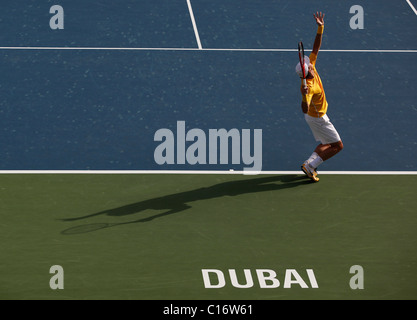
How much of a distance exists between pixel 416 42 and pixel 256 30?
11.0 feet

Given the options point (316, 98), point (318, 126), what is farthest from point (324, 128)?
point (316, 98)

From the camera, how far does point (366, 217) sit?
45.9 ft

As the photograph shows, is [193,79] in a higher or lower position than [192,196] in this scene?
higher

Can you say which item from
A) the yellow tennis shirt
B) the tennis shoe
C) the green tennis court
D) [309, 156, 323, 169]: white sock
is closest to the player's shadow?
the green tennis court

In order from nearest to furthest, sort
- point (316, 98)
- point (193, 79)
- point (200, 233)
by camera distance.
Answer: point (200, 233) → point (316, 98) → point (193, 79)

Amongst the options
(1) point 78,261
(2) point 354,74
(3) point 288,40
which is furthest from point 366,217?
(3) point 288,40

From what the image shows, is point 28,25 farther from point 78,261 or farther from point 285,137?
point 78,261

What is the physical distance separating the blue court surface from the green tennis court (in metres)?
0.96

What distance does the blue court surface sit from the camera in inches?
658

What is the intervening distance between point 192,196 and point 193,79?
4.68 m

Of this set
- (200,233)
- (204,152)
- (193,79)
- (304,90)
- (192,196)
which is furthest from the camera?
(193,79)

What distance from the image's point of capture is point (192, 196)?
14812 mm

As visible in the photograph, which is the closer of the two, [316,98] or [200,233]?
[200,233]

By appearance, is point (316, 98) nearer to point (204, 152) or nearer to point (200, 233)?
point (204, 152)
